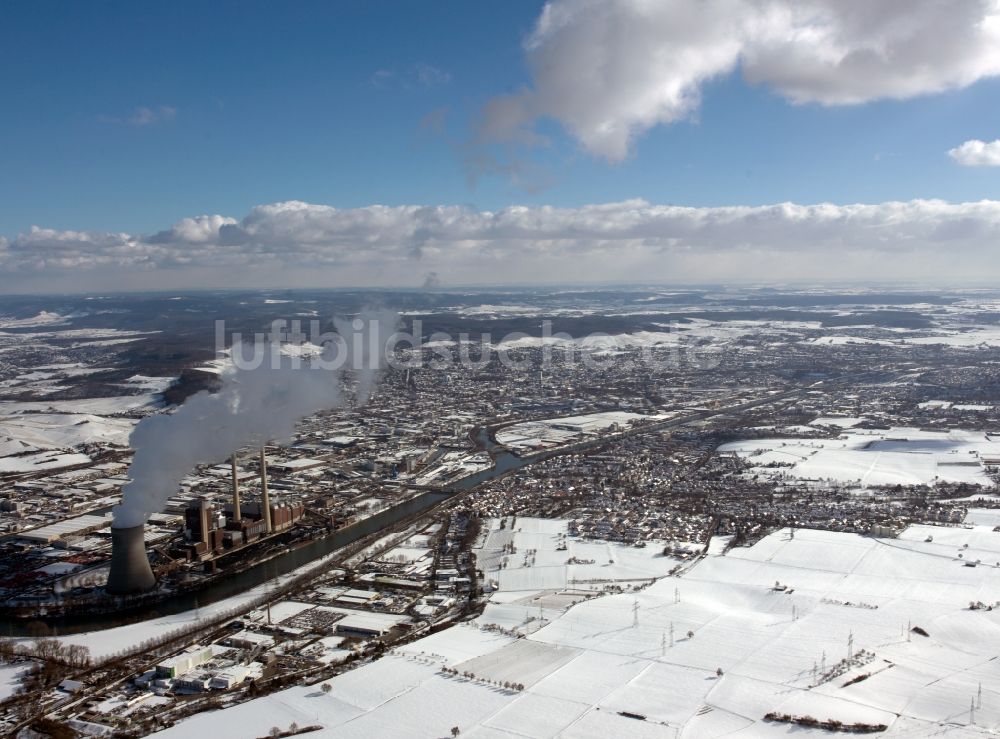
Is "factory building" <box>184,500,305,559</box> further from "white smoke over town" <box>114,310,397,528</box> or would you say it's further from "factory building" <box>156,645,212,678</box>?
"factory building" <box>156,645,212,678</box>

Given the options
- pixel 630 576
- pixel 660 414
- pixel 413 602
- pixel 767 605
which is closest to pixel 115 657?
pixel 413 602

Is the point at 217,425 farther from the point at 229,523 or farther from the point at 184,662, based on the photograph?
the point at 184,662

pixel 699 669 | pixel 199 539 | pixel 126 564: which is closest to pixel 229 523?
pixel 199 539

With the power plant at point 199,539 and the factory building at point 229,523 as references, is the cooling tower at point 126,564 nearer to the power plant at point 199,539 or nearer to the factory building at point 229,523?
the power plant at point 199,539

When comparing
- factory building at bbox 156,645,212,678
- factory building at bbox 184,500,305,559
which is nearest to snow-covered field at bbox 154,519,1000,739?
factory building at bbox 156,645,212,678

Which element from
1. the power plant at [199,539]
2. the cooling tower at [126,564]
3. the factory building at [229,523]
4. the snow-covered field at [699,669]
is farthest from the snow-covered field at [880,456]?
the cooling tower at [126,564]

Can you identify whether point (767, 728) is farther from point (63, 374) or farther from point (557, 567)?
point (63, 374)
